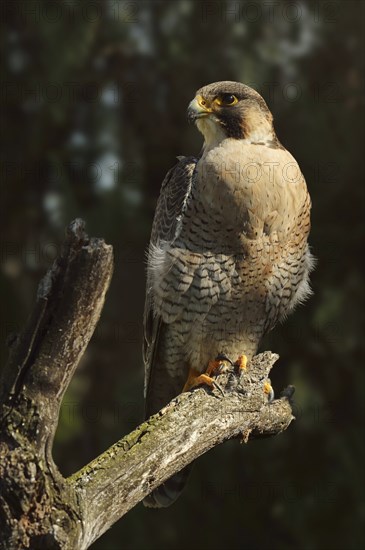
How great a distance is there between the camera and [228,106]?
13.1 feet

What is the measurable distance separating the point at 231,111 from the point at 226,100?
56 millimetres

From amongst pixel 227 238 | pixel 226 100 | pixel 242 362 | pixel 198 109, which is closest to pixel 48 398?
pixel 227 238

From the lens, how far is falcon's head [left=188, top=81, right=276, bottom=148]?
4000 mm

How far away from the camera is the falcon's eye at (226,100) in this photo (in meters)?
4.00

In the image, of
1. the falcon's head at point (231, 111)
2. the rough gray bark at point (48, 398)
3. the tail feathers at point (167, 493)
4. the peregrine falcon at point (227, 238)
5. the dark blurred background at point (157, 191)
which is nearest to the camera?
the rough gray bark at point (48, 398)

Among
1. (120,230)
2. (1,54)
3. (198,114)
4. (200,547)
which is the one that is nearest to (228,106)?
(198,114)

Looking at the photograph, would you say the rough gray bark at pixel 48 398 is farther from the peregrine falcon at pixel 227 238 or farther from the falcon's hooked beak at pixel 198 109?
the falcon's hooked beak at pixel 198 109

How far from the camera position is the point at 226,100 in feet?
13.2

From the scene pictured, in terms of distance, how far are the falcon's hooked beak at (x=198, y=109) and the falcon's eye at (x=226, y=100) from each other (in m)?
0.06

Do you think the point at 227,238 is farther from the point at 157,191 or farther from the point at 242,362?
the point at 157,191

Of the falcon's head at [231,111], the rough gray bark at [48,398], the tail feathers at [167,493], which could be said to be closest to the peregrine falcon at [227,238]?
the falcon's head at [231,111]

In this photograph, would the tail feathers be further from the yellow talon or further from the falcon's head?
the falcon's head

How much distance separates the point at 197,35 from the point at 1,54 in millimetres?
1236

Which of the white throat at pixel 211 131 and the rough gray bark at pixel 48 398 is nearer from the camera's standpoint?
the rough gray bark at pixel 48 398
